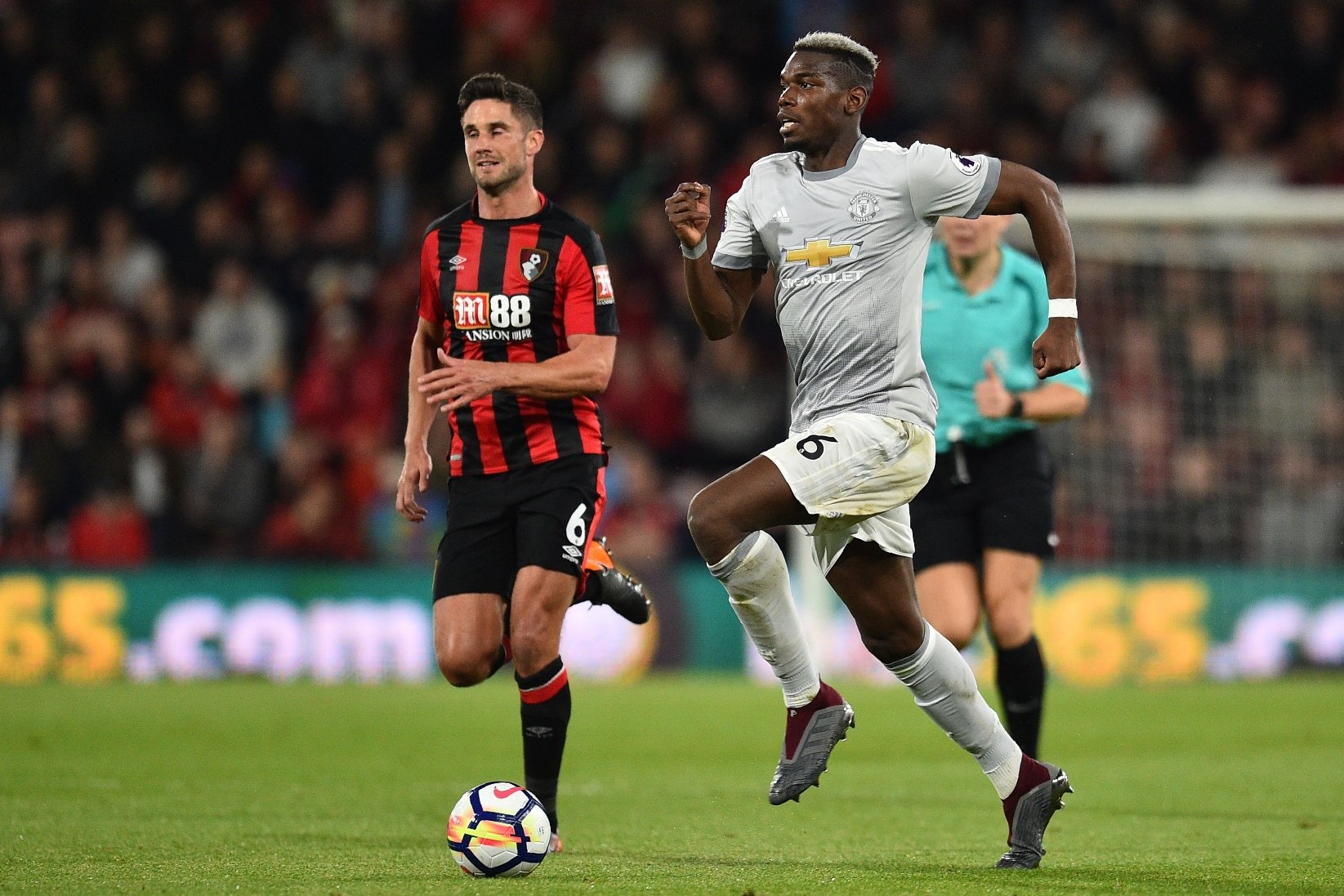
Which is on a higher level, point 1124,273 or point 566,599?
point 1124,273

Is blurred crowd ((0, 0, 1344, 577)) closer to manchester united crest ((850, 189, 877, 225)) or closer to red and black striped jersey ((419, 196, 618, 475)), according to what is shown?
red and black striped jersey ((419, 196, 618, 475))

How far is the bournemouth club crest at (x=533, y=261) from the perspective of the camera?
6.38m

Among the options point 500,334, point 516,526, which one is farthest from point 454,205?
point 516,526

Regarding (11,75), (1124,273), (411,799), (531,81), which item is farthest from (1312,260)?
(11,75)

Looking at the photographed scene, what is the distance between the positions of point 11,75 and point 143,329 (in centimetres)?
369

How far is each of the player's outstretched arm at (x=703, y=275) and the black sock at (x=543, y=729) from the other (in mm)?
1349

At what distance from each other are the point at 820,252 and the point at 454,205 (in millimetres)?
11628

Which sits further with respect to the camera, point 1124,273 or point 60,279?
point 60,279

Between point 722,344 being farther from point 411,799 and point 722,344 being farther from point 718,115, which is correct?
point 411,799

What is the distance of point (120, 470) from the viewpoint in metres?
15.1

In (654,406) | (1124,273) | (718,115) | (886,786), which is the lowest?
(886,786)

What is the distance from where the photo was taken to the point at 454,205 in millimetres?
16891

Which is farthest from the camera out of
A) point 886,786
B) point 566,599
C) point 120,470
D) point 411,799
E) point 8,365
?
point 8,365

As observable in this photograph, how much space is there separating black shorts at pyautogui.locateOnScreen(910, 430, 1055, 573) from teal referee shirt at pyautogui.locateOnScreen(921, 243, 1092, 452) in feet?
0.23
